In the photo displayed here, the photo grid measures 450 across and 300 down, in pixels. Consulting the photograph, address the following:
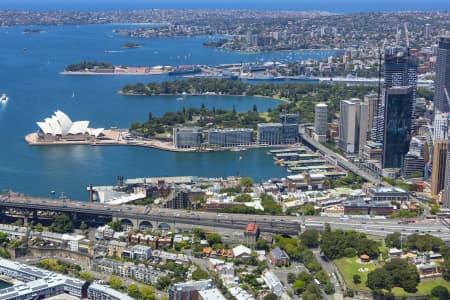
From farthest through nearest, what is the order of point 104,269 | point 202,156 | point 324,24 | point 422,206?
point 324,24 < point 202,156 < point 422,206 < point 104,269

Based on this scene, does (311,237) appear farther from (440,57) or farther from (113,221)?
(440,57)

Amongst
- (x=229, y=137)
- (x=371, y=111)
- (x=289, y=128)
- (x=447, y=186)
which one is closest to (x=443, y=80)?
(x=371, y=111)

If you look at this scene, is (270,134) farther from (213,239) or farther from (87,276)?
(87,276)

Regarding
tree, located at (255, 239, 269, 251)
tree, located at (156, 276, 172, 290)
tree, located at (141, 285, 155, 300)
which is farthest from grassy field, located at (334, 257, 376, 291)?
tree, located at (141, 285, 155, 300)

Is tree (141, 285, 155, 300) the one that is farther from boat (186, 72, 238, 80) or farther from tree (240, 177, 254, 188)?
boat (186, 72, 238, 80)

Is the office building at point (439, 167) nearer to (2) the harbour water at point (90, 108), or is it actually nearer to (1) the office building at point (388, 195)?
(1) the office building at point (388, 195)

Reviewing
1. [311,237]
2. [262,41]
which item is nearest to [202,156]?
[311,237]
